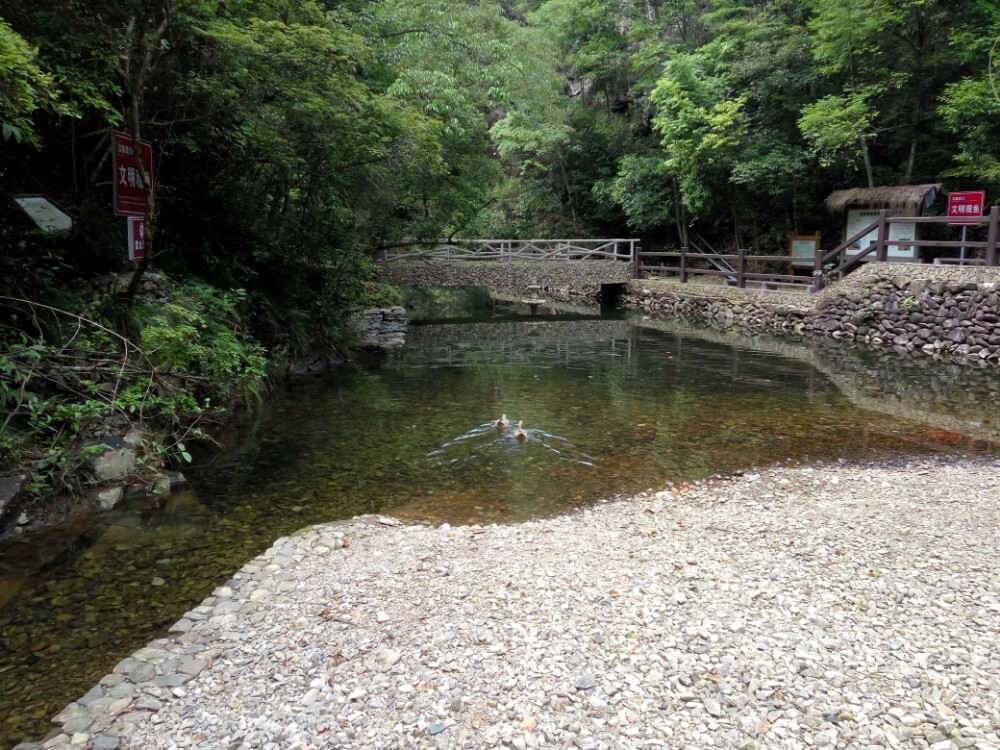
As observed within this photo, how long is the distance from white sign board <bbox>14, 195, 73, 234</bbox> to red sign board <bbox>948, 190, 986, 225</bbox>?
1544 centimetres

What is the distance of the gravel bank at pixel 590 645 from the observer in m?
2.90

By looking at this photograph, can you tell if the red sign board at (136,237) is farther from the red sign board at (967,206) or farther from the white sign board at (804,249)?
the white sign board at (804,249)

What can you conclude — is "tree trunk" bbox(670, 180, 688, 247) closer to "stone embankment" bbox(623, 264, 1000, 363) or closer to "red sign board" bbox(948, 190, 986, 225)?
"stone embankment" bbox(623, 264, 1000, 363)

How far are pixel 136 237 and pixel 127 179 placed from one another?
511 mm

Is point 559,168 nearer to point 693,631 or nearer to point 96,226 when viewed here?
point 96,226

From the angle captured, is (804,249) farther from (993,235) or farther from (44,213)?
(44,213)

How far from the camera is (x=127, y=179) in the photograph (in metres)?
5.78

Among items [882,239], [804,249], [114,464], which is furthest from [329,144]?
[804,249]

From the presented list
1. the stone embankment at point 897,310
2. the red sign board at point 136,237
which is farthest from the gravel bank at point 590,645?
the stone embankment at point 897,310

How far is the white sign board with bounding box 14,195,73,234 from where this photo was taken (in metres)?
6.05

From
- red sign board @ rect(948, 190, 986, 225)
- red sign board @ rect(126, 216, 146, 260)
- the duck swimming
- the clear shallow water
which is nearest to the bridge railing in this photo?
the clear shallow water

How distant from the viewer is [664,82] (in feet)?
67.6

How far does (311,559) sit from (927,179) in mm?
19681

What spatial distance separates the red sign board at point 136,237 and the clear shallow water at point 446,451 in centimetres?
220
